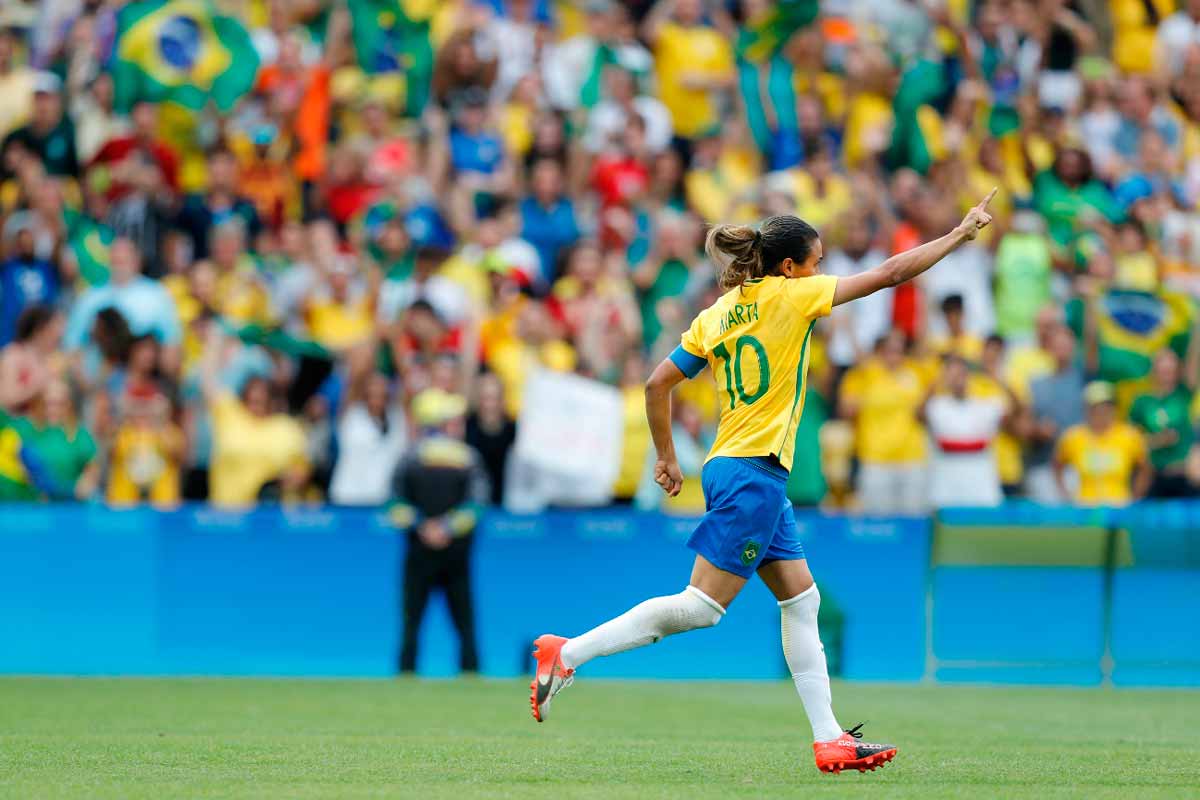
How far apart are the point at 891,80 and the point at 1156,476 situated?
5.40 metres

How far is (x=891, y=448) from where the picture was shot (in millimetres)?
15945

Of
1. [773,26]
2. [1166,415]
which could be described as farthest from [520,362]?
[773,26]

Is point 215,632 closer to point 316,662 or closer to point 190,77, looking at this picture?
point 316,662

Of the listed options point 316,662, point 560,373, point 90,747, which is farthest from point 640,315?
point 90,747

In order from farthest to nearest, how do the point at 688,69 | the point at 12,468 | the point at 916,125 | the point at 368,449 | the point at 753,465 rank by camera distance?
the point at 688,69 < the point at 916,125 < the point at 368,449 < the point at 12,468 < the point at 753,465

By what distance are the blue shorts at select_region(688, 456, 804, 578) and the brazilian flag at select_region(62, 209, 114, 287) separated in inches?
403

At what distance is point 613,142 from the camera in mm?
18406

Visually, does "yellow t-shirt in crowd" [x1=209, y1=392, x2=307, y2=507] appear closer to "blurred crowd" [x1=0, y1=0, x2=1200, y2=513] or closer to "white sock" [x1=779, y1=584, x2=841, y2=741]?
"blurred crowd" [x1=0, y1=0, x2=1200, y2=513]

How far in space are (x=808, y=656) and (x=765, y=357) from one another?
1.18 meters

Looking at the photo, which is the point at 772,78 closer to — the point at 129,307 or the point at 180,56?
the point at 180,56

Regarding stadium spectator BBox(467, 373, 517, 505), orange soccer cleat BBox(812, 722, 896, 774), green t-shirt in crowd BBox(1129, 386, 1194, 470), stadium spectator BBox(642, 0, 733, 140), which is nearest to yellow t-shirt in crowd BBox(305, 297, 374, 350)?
stadium spectator BBox(467, 373, 517, 505)

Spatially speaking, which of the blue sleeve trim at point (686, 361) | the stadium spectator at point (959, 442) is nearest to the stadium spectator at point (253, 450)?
the stadium spectator at point (959, 442)

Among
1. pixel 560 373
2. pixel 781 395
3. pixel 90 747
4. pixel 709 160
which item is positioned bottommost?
pixel 90 747

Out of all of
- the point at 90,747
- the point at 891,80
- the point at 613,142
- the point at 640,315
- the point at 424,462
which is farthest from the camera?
the point at 891,80
